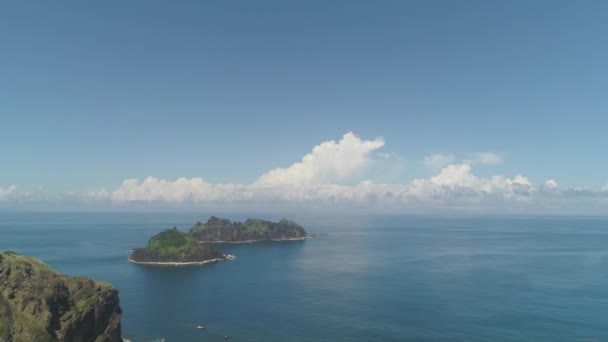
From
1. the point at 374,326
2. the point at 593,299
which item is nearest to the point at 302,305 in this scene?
the point at 374,326

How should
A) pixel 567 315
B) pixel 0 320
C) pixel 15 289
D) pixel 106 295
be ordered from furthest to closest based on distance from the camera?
pixel 567 315
pixel 106 295
pixel 15 289
pixel 0 320

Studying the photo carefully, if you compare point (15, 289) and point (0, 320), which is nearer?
point (0, 320)

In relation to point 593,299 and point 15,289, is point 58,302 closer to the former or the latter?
point 15,289

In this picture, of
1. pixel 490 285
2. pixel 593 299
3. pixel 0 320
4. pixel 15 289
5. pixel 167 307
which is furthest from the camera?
pixel 490 285

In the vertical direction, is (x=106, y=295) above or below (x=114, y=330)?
above

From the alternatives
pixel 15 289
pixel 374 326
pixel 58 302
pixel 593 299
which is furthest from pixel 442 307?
pixel 15 289

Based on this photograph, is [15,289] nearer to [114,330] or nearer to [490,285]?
[114,330]
